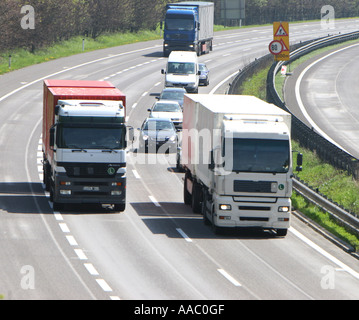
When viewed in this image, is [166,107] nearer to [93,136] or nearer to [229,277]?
[93,136]

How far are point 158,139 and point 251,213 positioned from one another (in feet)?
51.7

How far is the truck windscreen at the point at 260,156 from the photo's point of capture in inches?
880

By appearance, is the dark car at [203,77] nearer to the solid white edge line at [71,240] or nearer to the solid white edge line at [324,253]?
the solid white edge line at [324,253]

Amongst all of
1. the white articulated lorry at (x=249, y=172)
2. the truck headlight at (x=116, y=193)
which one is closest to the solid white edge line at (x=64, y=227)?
the truck headlight at (x=116, y=193)

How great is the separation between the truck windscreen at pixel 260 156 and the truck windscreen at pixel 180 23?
44.0m

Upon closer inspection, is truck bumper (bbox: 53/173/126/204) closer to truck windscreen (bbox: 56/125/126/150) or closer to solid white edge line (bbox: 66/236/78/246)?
truck windscreen (bbox: 56/125/126/150)

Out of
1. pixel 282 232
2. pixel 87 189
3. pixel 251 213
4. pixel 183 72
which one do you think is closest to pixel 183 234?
pixel 251 213

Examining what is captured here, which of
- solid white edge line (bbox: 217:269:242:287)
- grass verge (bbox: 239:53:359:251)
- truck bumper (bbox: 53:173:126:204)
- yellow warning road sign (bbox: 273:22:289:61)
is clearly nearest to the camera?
solid white edge line (bbox: 217:269:242:287)

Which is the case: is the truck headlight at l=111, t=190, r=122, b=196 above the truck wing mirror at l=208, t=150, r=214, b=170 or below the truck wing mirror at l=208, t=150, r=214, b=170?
below

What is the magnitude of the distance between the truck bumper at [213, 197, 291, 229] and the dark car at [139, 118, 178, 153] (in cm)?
1541

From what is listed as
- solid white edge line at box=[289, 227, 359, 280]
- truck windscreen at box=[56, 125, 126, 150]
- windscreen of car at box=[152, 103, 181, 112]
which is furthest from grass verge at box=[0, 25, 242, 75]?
solid white edge line at box=[289, 227, 359, 280]

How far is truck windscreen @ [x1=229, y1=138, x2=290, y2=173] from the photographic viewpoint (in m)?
22.4
